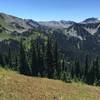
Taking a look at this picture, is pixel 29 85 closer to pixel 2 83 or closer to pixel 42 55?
pixel 2 83

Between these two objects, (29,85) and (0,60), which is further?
(0,60)

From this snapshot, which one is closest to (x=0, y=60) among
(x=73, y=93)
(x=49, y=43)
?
(x=49, y=43)

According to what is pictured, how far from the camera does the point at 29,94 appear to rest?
2033 centimetres

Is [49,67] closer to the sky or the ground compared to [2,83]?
closer to the ground

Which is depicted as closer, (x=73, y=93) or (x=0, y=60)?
(x=73, y=93)

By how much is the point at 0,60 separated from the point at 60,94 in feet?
413

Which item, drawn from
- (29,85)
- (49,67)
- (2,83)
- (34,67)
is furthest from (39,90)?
(34,67)

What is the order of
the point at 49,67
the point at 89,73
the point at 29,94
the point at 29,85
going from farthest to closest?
the point at 89,73, the point at 49,67, the point at 29,85, the point at 29,94

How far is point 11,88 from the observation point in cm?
2089

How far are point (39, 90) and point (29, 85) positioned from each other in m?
1.32

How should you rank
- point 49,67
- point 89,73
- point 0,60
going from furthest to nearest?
point 0,60 → point 89,73 → point 49,67

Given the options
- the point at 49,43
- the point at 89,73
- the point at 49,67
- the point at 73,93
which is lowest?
the point at 89,73

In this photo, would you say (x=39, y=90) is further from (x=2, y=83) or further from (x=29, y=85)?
(x=2, y=83)

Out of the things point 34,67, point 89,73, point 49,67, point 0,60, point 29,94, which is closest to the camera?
point 29,94
